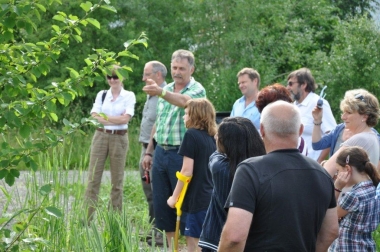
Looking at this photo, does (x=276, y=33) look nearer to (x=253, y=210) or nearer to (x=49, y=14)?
(x=49, y=14)

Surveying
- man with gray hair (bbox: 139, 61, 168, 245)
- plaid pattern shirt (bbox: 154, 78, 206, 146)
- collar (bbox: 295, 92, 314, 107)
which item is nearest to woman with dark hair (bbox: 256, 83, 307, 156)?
plaid pattern shirt (bbox: 154, 78, 206, 146)

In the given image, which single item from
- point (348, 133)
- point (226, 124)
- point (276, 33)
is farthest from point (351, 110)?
point (276, 33)

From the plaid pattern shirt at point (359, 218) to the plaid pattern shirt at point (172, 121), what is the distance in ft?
8.56

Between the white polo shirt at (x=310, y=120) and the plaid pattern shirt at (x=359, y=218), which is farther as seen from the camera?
the white polo shirt at (x=310, y=120)

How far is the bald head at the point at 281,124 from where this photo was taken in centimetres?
428

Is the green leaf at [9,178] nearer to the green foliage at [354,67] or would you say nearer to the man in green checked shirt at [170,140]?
the man in green checked shirt at [170,140]

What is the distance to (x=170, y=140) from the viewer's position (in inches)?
317

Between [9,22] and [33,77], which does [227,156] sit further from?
[9,22]

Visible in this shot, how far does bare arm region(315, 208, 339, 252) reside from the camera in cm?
448

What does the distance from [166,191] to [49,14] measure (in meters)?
10.8

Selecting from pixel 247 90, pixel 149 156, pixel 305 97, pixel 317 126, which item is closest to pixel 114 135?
pixel 149 156

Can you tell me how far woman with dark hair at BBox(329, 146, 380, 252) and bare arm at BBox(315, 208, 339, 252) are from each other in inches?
49.8

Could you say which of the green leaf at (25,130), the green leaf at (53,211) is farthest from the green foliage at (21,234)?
the green leaf at (25,130)

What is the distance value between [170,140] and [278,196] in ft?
12.9
